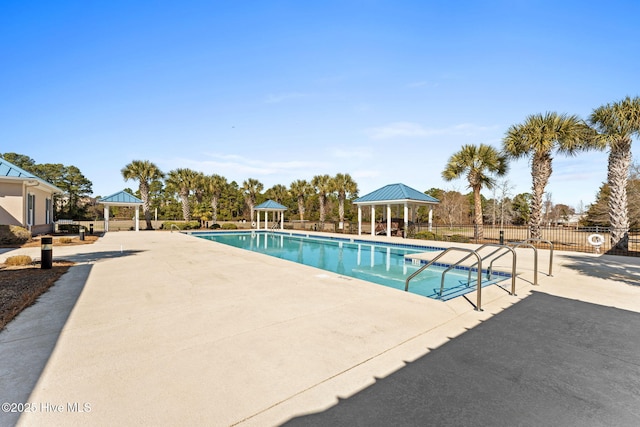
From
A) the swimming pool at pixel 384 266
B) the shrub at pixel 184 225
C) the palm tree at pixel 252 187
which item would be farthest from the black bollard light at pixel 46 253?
the palm tree at pixel 252 187

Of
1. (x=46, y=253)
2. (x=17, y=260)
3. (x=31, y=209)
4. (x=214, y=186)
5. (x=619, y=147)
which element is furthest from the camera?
(x=214, y=186)

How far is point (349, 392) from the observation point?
89.2 inches

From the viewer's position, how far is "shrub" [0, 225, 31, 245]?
12.8m

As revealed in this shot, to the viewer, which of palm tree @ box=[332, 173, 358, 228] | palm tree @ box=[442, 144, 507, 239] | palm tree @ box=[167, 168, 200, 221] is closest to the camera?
palm tree @ box=[442, 144, 507, 239]

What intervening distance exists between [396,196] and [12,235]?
66.4ft

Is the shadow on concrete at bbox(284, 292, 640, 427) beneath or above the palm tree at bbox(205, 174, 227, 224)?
beneath

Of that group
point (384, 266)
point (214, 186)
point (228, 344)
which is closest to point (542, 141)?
point (384, 266)

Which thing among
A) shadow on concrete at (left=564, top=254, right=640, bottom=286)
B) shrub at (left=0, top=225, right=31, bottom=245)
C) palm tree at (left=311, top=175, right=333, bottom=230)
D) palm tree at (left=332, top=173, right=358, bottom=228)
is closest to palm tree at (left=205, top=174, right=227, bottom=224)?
palm tree at (left=311, top=175, right=333, bottom=230)

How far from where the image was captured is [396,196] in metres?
19.2

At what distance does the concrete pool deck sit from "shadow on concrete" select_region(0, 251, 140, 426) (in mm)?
15

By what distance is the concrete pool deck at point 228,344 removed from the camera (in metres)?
2.06

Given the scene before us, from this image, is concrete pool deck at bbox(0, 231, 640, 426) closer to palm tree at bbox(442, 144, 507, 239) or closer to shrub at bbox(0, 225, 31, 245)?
shrub at bbox(0, 225, 31, 245)

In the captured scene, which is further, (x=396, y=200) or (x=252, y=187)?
(x=252, y=187)

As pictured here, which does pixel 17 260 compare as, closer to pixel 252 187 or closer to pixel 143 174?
pixel 143 174
